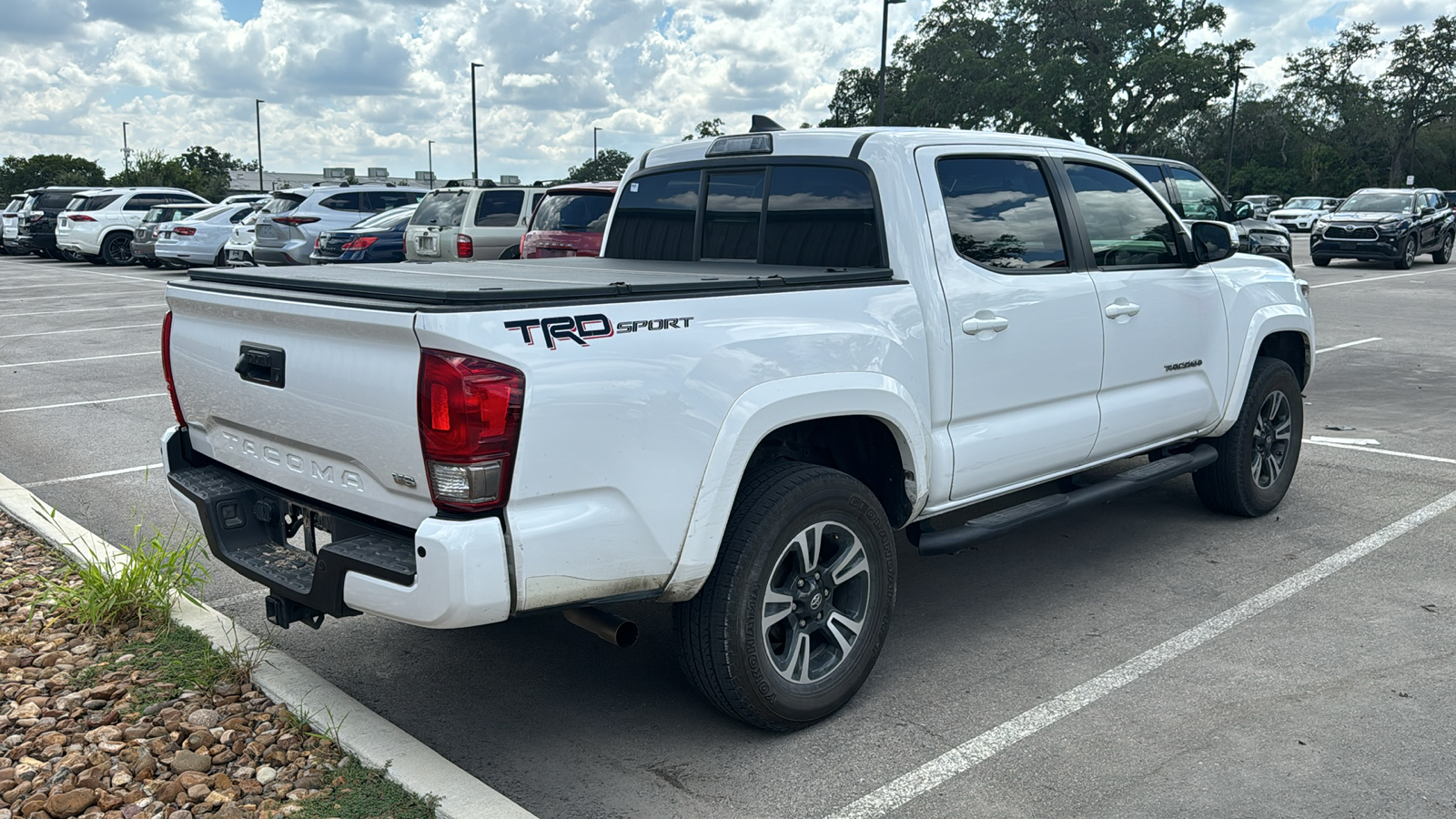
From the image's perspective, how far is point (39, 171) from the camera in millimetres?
67250

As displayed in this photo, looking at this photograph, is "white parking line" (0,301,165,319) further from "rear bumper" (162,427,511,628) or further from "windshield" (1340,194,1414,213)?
"windshield" (1340,194,1414,213)

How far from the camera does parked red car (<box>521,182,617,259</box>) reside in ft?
41.5

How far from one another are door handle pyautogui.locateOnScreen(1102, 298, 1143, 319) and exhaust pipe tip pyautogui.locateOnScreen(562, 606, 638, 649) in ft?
8.42

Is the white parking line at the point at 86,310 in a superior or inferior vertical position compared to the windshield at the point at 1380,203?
inferior

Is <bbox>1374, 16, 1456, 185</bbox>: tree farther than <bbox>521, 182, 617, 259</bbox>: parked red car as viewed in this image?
Yes

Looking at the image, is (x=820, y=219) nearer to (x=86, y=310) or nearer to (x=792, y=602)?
(x=792, y=602)

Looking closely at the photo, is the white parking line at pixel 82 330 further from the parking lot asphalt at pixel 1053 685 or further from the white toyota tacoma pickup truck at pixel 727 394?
the white toyota tacoma pickup truck at pixel 727 394

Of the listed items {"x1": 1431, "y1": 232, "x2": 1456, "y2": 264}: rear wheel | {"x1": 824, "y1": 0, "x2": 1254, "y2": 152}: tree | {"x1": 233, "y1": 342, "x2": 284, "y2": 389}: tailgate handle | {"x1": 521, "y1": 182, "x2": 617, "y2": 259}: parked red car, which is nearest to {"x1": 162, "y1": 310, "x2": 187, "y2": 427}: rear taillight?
{"x1": 233, "y1": 342, "x2": 284, "y2": 389}: tailgate handle

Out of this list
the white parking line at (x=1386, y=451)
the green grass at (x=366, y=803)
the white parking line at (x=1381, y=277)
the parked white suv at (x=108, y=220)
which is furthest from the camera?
the parked white suv at (x=108, y=220)

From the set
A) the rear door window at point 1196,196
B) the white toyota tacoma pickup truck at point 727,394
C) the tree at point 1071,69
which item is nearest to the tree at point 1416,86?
the tree at point 1071,69

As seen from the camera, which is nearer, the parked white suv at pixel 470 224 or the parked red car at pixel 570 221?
the parked red car at pixel 570 221

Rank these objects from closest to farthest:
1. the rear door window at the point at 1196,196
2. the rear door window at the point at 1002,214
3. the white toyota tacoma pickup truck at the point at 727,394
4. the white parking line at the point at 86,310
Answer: the white toyota tacoma pickup truck at the point at 727,394 < the rear door window at the point at 1002,214 < the rear door window at the point at 1196,196 < the white parking line at the point at 86,310

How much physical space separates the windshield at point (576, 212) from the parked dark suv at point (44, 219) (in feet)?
76.5

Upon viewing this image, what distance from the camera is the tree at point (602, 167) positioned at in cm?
6969
